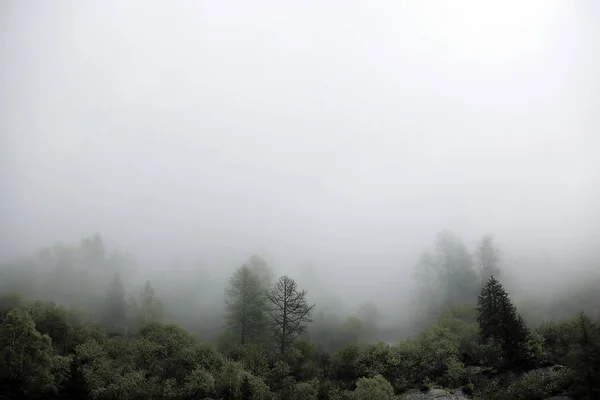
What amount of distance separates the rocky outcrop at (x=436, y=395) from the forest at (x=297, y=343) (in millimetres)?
210

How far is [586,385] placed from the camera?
29.9 meters

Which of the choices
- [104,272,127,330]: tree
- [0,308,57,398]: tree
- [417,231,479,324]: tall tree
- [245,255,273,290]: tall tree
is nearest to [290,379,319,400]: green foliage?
[0,308,57,398]: tree

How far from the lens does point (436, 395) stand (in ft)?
125

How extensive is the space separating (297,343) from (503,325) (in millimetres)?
28036

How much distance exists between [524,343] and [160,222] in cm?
16833

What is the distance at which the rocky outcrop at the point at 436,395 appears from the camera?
37.2m

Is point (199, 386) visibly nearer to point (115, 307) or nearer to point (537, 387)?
point (537, 387)

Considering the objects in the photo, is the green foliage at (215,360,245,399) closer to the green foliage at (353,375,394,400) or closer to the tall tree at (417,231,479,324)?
the green foliage at (353,375,394,400)

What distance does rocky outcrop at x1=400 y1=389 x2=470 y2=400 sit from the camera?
3716 centimetres

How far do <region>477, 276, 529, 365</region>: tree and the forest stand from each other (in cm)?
13

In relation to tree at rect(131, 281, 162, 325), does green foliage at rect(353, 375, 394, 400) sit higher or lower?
lower

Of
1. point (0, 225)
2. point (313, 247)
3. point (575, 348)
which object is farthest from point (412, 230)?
point (0, 225)

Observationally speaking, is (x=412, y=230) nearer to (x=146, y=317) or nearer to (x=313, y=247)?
(x=313, y=247)

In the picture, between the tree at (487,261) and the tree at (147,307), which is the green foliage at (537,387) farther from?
the tree at (147,307)
